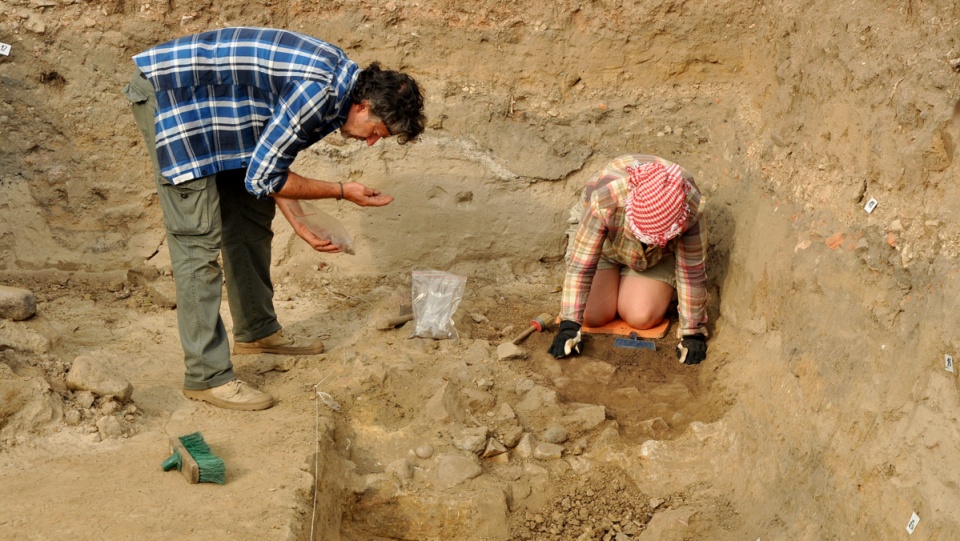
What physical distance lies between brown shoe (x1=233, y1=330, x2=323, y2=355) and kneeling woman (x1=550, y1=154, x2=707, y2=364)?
1.21 metres

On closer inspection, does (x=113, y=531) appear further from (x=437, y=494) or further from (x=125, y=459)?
(x=437, y=494)

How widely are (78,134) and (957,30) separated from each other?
439 cm

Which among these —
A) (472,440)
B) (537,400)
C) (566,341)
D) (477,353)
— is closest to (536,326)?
(566,341)

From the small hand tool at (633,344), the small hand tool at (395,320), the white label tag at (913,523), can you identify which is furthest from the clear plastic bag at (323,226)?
the white label tag at (913,523)

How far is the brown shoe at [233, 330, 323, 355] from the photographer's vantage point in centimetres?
430

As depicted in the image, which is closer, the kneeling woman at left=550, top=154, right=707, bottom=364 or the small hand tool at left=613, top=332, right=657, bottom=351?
the kneeling woman at left=550, top=154, right=707, bottom=364

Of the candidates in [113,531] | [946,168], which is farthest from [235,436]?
[946,168]

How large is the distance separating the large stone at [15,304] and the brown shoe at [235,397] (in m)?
0.83

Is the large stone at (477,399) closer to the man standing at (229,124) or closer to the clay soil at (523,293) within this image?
the clay soil at (523,293)

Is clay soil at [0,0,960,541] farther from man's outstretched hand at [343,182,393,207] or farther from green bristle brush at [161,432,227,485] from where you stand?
man's outstretched hand at [343,182,393,207]

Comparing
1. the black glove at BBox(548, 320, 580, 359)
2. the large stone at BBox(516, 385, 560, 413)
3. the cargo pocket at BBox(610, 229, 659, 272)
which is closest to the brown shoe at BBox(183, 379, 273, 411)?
the large stone at BBox(516, 385, 560, 413)

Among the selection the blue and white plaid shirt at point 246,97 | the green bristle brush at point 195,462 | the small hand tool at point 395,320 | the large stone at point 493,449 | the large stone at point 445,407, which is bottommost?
the large stone at point 493,449

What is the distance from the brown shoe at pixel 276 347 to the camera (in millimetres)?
4297

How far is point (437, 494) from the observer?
3512 millimetres
